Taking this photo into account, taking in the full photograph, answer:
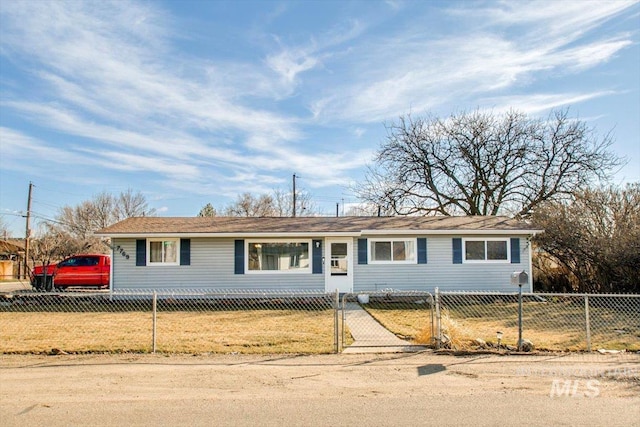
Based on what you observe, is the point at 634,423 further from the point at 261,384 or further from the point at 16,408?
the point at 16,408

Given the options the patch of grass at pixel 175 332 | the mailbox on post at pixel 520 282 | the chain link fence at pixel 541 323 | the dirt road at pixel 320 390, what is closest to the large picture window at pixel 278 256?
the patch of grass at pixel 175 332

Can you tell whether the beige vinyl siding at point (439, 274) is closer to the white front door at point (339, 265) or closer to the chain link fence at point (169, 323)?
the white front door at point (339, 265)

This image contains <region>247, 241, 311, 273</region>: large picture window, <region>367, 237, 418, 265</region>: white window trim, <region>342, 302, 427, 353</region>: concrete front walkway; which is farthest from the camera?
<region>367, 237, 418, 265</region>: white window trim

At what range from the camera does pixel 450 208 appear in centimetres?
3097

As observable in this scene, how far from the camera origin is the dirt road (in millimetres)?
5074

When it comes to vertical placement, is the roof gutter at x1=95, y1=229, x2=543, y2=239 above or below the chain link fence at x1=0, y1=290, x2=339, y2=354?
above

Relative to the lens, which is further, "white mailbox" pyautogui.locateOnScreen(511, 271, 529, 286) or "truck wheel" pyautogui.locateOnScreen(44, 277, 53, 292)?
"truck wheel" pyautogui.locateOnScreen(44, 277, 53, 292)

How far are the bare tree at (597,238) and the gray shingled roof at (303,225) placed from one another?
3.21 feet

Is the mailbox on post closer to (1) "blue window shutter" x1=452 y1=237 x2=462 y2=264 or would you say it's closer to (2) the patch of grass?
(2) the patch of grass

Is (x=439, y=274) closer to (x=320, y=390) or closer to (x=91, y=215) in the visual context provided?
(x=320, y=390)

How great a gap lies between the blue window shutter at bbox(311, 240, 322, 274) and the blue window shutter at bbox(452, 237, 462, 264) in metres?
5.03

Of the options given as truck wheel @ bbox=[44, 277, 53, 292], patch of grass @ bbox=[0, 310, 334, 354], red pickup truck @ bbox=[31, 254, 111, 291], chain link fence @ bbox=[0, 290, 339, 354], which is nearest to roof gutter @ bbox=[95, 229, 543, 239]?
chain link fence @ bbox=[0, 290, 339, 354]

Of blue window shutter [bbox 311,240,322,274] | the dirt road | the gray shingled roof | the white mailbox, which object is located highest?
the gray shingled roof

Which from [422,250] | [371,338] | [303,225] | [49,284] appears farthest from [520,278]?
[49,284]
